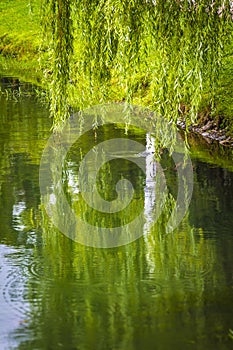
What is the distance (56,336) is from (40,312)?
48 cm

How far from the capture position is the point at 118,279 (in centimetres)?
784

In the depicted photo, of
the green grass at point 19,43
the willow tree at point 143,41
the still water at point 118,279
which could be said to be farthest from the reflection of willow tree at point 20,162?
the green grass at point 19,43

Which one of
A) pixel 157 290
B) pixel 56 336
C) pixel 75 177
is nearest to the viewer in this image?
pixel 56 336

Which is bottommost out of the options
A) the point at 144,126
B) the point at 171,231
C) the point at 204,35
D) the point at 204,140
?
the point at 171,231

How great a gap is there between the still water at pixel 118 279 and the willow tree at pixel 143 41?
1447mm

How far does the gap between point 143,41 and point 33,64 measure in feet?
66.1

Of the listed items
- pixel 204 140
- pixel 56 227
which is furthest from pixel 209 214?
pixel 204 140

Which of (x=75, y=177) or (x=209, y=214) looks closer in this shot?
(x=209, y=214)

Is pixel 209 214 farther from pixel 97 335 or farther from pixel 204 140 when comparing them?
pixel 204 140

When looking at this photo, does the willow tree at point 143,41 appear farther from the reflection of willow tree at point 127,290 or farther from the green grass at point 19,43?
the green grass at point 19,43

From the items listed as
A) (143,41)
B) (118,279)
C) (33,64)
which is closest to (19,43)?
(33,64)

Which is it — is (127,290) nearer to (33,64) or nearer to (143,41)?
(143,41)

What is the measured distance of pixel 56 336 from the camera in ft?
21.5

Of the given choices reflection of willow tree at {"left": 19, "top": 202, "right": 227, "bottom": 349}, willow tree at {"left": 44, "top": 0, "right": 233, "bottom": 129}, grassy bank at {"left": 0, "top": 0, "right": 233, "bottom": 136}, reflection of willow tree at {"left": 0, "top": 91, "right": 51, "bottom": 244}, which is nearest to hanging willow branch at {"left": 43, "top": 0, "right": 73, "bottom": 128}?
willow tree at {"left": 44, "top": 0, "right": 233, "bottom": 129}
